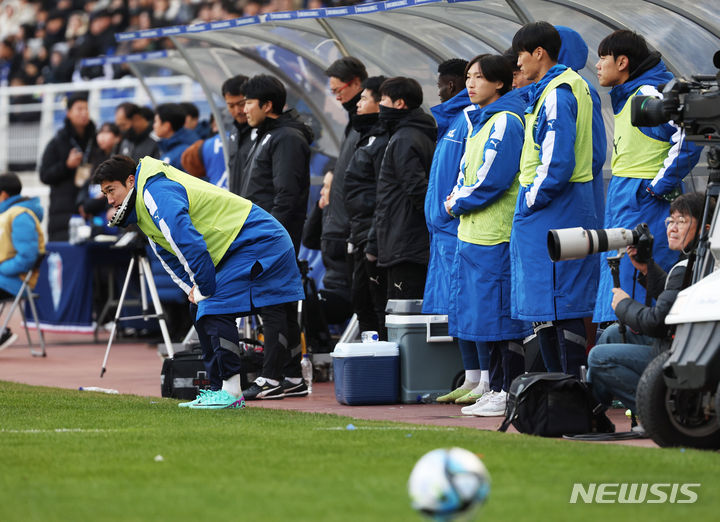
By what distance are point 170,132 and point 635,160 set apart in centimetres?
762

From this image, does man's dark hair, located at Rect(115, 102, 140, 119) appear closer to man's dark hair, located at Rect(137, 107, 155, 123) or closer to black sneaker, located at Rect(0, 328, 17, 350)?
A: man's dark hair, located at Rect(137, 107, 155, 123)

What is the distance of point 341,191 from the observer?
431 inches

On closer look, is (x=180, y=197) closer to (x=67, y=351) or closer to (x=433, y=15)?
(x=433, y=15)

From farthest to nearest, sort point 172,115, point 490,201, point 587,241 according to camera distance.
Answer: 1. point 172,115
2. point 490,201
3. point 587,241

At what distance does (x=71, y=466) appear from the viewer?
626 cm

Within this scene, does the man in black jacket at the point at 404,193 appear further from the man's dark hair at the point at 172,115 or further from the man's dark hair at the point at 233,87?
the man's dark hair at the point at 172,115

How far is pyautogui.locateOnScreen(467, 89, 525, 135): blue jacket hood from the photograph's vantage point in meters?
9.06

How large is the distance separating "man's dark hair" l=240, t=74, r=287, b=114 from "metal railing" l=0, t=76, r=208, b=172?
830 centimetres

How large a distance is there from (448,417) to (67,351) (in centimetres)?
742

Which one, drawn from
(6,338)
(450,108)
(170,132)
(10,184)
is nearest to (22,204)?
(10,184)

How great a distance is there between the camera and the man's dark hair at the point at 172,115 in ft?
49.1

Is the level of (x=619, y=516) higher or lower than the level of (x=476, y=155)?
lower

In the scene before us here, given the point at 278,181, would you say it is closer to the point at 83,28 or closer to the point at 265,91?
the point at 265,91

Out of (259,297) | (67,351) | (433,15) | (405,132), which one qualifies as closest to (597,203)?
(405,132)
